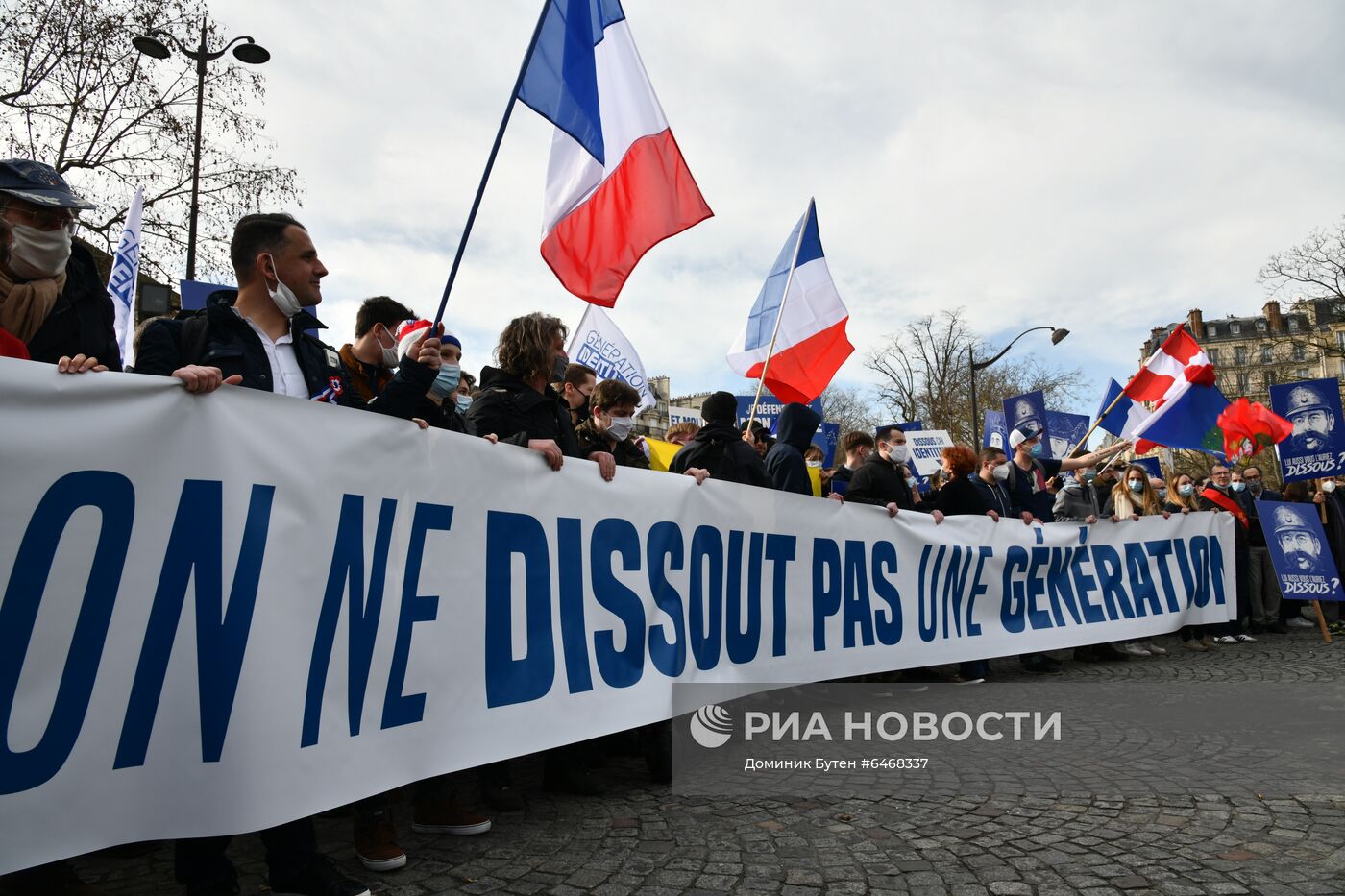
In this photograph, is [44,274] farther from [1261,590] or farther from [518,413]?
[1261,590]

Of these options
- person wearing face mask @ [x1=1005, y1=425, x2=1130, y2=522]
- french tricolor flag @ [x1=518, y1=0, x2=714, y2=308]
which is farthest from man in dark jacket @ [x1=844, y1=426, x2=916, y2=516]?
french tricolor flag @ [x1=518, y1=0, x2=714, y2=308]

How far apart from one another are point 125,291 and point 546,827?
6.68 metres

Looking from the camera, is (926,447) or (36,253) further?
(926,447)

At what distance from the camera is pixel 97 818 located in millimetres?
2193

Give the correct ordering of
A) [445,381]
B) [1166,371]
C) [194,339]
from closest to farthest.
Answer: [194,339], [445,381], [1166,371]

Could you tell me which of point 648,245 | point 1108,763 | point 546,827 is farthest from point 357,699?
point 1108,763

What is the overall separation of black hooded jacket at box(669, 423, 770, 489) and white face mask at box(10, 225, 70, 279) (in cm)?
319

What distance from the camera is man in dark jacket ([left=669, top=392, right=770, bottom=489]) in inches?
205

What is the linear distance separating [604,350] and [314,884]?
780cm

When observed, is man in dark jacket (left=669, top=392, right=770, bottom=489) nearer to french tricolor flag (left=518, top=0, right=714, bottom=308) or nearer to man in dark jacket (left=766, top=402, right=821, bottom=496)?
man in dark jacket (left=766, top=402, right=821, bottom=496)

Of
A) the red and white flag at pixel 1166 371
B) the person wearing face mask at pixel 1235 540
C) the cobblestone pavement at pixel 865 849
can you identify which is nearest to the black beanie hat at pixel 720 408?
the cobblestone pavement at pixel 865 849

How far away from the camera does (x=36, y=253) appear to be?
2697 millimetres

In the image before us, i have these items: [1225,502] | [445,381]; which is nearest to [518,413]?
[445,381]

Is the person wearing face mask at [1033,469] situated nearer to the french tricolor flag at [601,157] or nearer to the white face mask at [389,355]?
the french tricolor flag at [601,157]
